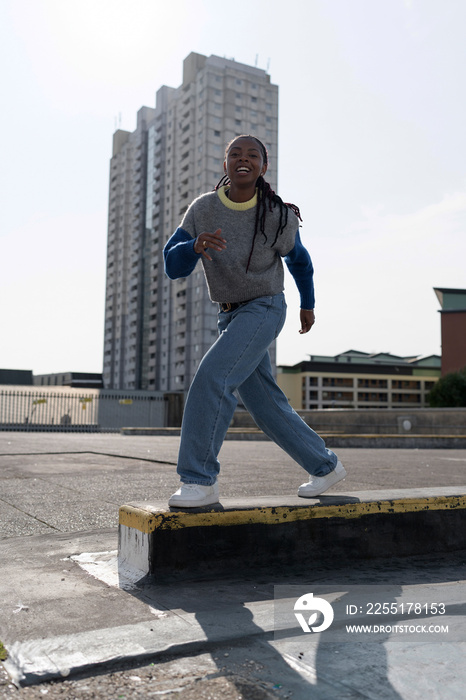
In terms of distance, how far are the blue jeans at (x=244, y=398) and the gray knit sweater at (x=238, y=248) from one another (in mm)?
75

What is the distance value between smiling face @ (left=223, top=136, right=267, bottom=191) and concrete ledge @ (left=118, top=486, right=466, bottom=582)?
4.64ft

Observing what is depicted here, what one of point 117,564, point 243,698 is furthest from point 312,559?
point 243,698

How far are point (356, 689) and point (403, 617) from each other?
57 centimetres

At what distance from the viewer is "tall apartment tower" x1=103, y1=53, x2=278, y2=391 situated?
7800 cm

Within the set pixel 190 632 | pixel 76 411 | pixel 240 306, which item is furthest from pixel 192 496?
pixel 76 411

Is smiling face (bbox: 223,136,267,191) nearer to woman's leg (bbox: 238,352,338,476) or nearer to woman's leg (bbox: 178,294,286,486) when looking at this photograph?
woman's leg (bbox: 178,294,286,486)

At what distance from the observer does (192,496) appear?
2293 millimetres

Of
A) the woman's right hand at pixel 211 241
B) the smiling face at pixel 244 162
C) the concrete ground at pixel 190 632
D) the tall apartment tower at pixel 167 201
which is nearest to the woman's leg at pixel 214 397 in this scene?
the woman's right hand at pixel 211 241

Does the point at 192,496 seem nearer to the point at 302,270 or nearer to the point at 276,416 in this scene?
the point at 276,416

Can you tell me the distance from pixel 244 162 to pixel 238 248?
0.41 metres

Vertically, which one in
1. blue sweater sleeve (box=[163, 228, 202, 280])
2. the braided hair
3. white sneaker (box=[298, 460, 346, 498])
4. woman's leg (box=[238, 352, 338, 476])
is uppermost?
the braided hair

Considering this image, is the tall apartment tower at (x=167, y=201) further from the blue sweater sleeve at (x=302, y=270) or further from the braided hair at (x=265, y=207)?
the braided hair at (x=265, y=207)

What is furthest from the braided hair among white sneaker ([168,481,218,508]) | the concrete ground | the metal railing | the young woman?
the metal railing

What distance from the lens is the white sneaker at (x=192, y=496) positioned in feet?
7.46
